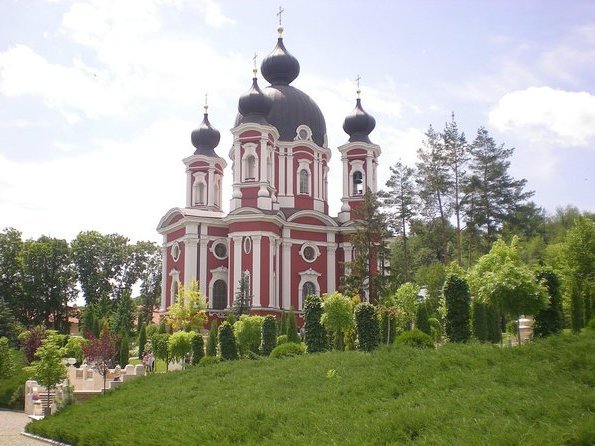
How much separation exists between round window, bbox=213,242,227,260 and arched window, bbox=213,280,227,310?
1.54 m

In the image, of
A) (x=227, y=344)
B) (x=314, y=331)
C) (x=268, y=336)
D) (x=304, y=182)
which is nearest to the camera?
(x=314, y=331)

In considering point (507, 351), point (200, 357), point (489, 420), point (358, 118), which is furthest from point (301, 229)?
point (489, 420)

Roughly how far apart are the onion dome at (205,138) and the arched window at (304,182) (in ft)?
21.9

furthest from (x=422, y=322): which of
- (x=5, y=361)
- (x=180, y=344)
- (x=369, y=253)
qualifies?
(x=5, y=361)

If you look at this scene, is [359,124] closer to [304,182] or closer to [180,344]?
[304,182]

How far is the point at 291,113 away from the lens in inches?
1759

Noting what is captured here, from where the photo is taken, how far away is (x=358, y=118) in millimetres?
46031

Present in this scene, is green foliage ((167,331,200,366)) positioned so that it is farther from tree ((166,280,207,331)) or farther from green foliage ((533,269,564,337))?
green foliage ((533,269,564,337))

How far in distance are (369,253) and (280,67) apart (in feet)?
51.7

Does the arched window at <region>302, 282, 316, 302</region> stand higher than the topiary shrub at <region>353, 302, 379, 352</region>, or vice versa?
the arched window at <region>302, 282, 316, 302</region>

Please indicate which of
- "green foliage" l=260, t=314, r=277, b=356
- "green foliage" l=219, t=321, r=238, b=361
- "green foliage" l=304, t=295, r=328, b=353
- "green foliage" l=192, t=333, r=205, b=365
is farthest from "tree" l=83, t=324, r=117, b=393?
"green foliage" l=304, t=295, r=328, b=353

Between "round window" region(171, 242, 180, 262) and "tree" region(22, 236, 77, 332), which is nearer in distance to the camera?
"round window" region(171, 242, 180, 262)

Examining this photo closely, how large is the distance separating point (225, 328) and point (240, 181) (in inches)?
699

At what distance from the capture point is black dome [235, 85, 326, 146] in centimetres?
4438
